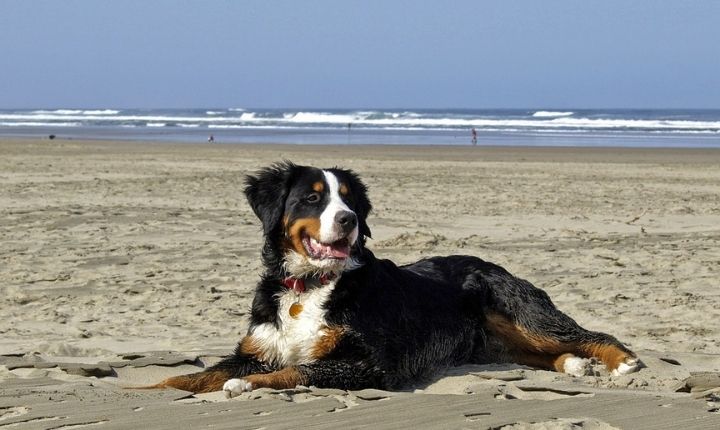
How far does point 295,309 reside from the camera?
616cm

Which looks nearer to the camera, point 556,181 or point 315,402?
point 315,402

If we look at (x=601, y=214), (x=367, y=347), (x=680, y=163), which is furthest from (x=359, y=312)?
(x=680, y=163)

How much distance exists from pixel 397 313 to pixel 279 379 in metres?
0.97

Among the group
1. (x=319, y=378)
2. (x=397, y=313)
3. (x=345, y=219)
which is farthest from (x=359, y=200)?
(x=319, y=378)

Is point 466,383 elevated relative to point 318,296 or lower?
lower

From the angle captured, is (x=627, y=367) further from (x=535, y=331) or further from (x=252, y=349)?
A: (x=252, y=349)

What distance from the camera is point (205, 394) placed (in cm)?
564

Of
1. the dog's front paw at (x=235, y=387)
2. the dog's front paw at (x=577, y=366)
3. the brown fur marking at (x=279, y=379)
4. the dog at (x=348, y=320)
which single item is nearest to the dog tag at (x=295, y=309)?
the dog at (x=348, y=320)

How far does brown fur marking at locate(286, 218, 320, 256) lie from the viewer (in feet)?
19.9

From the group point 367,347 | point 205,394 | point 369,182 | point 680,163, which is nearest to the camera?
point 205,394

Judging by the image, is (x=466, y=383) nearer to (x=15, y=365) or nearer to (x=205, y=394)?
(x=205, y=394)

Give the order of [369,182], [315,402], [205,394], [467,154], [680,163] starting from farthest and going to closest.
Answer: [467,154] < [680,163] < [369,182] < [205,394] < [315,402]

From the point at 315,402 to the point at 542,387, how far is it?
1.36 m

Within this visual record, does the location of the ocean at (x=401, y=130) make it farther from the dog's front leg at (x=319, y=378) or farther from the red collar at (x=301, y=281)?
the dog's front leg at (x=319, y=378)
